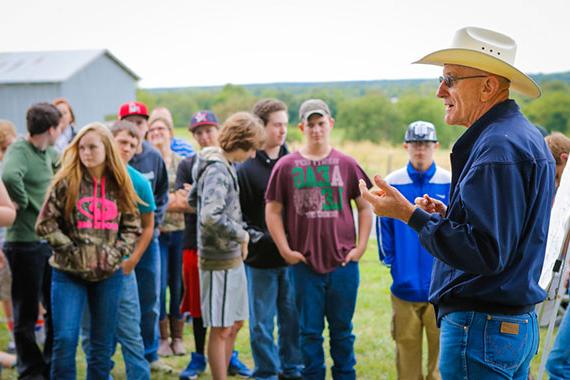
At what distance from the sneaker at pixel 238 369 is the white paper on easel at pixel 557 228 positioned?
2.58 m

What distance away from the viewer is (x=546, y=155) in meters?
2.42

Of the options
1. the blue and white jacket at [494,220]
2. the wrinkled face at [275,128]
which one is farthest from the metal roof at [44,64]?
the blue and white jacket at [494,220]

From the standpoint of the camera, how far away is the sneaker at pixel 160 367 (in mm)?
5062

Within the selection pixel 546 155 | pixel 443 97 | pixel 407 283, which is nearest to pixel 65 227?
pixel 407 283

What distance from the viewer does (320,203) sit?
4.39 m

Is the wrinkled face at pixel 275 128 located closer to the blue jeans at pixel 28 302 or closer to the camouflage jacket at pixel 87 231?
the camouflage jacket at pixel 87 231

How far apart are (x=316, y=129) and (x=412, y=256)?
3.71 feet

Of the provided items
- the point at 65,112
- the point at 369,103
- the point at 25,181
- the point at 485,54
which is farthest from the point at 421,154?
the point at 369,103

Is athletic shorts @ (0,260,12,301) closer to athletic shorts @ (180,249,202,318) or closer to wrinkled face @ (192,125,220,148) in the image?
athletic shorts @ (180,249,202,318)

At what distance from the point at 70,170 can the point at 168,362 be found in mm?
2162

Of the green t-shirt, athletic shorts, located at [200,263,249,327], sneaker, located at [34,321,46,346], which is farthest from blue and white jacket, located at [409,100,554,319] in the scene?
sneaker, located at [34,321,46,346]

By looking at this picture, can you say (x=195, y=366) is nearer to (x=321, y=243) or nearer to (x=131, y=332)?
(x=131, y=332)

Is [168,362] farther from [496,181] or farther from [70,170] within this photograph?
[496,181]

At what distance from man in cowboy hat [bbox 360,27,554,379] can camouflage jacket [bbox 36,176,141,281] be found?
200 centimetres
